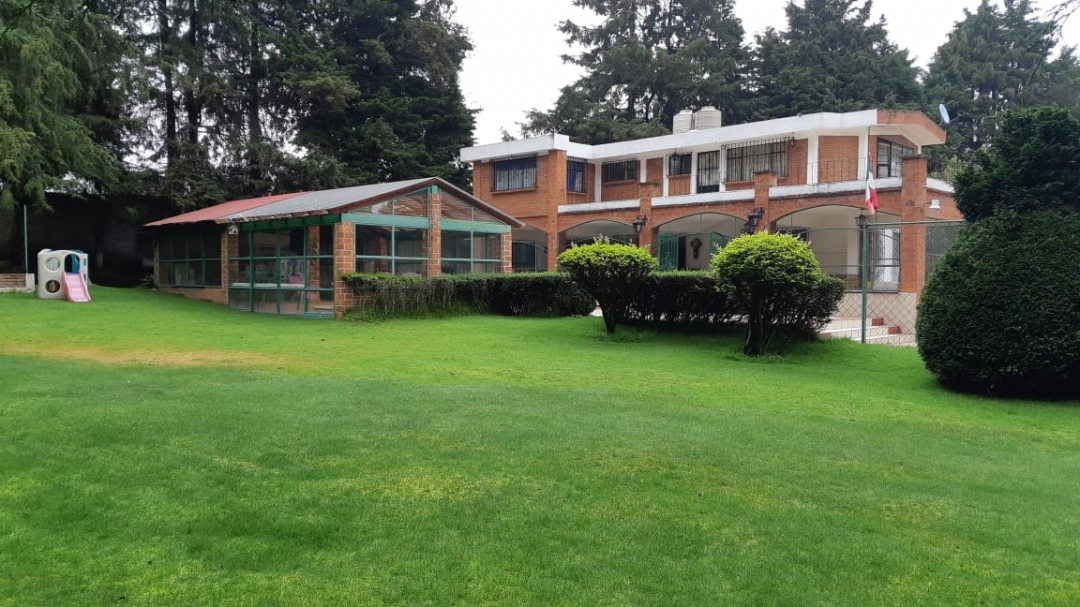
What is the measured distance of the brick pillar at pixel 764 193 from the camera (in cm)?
2283

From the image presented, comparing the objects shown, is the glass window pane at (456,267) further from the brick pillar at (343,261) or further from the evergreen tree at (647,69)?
the evergreen tree at (647,69)

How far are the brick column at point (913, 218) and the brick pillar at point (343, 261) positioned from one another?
1388 cm

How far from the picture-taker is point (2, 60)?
21.6 metres

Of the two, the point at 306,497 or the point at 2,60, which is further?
the point at 2,60

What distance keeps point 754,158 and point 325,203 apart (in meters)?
15.2

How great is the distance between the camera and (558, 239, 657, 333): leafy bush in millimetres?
13641

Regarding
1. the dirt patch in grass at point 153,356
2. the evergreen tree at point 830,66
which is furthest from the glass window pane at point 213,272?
the evergreen tree at point 830,66

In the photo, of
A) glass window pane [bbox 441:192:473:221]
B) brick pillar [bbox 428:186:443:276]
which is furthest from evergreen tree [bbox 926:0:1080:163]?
brick pillar [bbox 428:186:443:276]

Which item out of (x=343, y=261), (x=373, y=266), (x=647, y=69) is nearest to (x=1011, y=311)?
(x=343, y=261)

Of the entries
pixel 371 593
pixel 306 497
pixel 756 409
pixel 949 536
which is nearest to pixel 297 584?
pixel 371 593

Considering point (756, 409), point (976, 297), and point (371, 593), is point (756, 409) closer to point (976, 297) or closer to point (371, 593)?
point (976, 297)

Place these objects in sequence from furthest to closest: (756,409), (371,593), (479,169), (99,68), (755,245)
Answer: (479,169) → (99,68) → (755,245) → (756,409) → (371,593)

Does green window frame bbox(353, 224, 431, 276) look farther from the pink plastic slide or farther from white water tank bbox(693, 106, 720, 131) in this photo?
white water tank bbox(693, 106, 720, 131)

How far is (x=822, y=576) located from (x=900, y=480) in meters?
1.94
